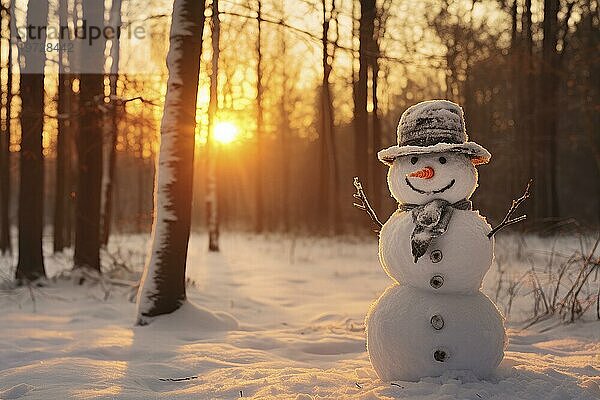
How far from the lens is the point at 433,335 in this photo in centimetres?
352

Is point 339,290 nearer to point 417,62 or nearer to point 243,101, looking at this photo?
point 417,62

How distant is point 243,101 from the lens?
19969mm

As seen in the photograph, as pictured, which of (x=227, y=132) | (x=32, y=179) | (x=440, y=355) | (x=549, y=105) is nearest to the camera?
(x=440, y=355)

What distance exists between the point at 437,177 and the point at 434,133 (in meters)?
0.29

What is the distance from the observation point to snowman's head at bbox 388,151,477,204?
3.67 meters

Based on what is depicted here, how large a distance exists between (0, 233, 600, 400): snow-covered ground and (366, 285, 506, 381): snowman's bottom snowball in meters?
0.10

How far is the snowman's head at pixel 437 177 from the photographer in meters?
3.67

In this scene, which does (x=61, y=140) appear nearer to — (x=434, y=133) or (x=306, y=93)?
(x=434, y=133)

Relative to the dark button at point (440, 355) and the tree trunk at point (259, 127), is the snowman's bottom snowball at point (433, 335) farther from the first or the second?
the tree trunk at point (259, 127)

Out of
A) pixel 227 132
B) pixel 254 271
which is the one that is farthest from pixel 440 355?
pixel 227 132

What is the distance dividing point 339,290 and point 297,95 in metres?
22.5

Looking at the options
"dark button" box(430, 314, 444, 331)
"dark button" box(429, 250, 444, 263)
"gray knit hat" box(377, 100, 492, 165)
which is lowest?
"dark button" box(430, 314, 444, 331)

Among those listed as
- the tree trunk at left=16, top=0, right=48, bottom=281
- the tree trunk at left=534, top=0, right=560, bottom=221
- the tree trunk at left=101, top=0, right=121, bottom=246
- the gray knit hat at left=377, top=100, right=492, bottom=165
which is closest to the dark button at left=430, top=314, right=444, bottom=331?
the gray knit hat at left=377, top=100, right=492, bottom=165

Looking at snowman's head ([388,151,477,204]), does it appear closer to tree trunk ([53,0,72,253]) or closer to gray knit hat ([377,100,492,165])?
gray knit hat ([377,100,492,165])
